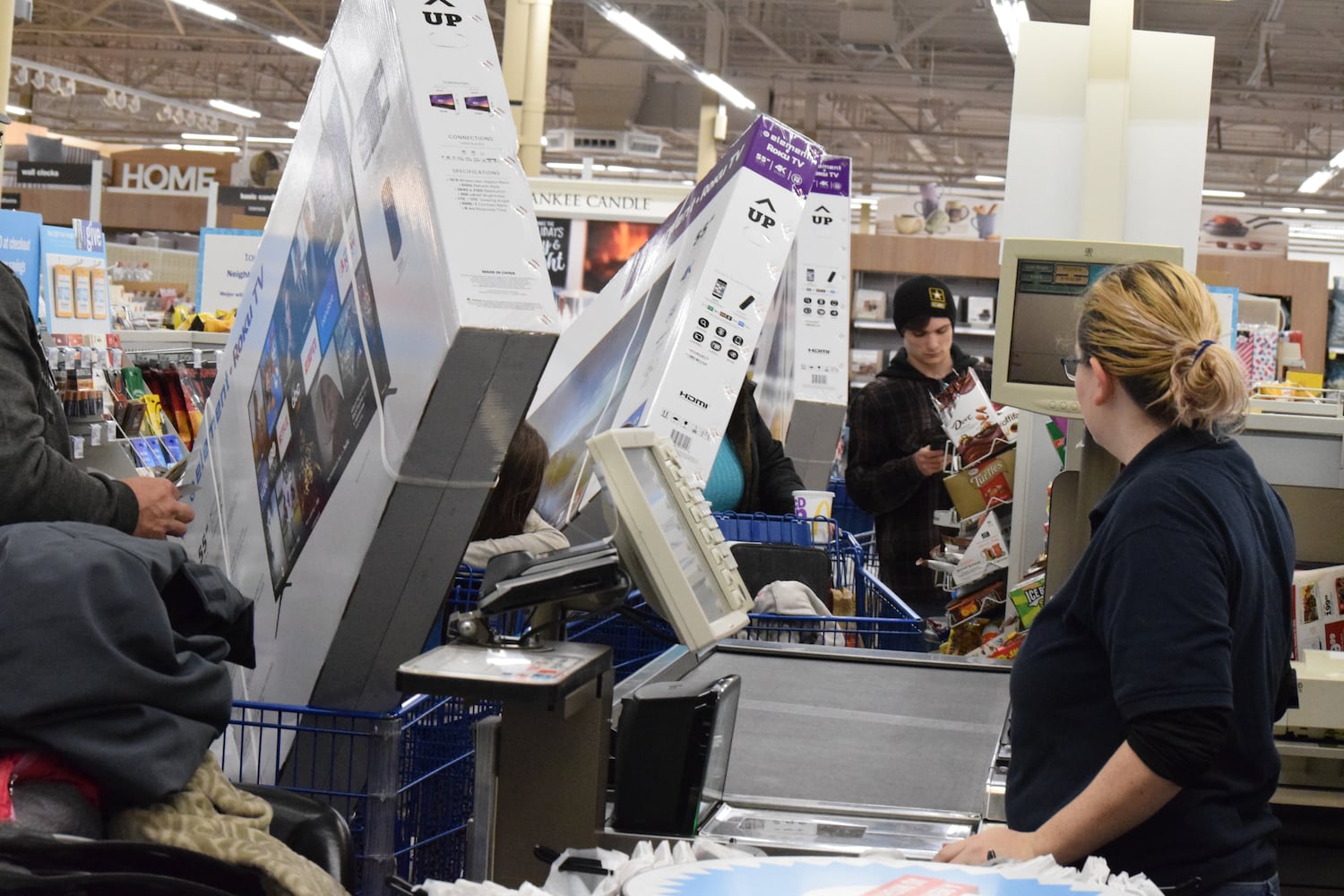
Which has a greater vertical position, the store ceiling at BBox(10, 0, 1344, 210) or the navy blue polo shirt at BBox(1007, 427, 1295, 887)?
the store ceiling at BBox(10, 0, 1344, 210)

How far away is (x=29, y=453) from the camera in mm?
2148

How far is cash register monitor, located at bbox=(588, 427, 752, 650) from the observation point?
4.97ft

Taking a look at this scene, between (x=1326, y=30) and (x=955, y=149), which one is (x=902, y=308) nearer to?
(x=1326, y=30)

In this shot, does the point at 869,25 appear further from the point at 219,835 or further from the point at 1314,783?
the point at 219,835

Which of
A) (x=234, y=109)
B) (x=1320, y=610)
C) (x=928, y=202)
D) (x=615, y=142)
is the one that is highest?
(x=234, y=109)

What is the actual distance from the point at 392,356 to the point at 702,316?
62.6 inches

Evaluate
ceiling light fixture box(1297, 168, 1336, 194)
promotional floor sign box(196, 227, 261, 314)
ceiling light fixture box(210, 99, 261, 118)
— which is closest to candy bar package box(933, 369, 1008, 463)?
promotional floor sign box(196, 227, 261, 314)

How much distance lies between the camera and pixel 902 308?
4.55 metres

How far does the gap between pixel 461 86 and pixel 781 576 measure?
165 centimetres

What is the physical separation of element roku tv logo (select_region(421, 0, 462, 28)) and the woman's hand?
1391 millimetres

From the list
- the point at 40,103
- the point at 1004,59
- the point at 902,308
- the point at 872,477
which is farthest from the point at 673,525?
the point at 40,103

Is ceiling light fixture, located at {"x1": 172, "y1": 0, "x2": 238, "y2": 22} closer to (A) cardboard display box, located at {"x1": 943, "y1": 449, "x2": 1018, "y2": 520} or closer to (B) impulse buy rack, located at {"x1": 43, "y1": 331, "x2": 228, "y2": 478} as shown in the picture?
(B) impulse buy rack, located at {"x1": 43, "y1": 331, "x2": 228, "y2": 478}

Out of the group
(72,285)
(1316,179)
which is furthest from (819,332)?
(1316,179)

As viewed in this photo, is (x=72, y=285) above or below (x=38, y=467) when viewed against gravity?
above
